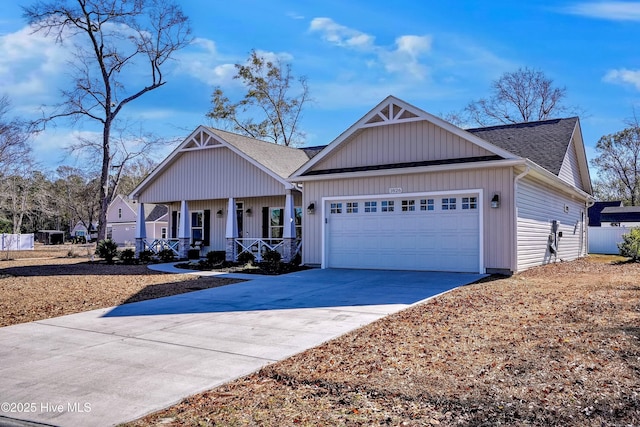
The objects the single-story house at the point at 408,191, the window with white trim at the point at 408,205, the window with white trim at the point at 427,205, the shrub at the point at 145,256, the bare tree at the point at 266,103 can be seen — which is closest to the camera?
the single-story house at the point at 408,191

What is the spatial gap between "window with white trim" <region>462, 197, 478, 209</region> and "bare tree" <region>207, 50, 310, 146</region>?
26.0 meters

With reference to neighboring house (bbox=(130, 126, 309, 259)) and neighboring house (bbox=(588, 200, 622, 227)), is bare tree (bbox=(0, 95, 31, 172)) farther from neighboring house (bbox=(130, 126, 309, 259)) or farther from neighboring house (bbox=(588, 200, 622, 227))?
neighboring house (bbox=(588, 200, 622, 227))

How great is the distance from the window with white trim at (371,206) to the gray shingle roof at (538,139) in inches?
175

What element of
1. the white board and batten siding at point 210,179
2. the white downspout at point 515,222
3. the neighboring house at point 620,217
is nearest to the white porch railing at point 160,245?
the white board and batten siding at point 210,179

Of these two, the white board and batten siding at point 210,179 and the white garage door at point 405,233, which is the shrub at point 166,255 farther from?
the white garage door at point 405,233

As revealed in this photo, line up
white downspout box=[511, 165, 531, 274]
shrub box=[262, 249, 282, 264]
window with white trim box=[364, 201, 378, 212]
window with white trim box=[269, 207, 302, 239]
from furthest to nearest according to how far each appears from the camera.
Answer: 1. window with white trim box=[269, 207, 302, 239]
2. shrub box=[262, 249, 282, 264]
3. window with white trim box=[364, 201, 378, 212]
4. white downspout box=[511, 165, 531, 274]

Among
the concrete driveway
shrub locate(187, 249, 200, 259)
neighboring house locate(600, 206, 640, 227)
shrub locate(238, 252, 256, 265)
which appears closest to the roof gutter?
shrub locate(238, 252, 256, 265)

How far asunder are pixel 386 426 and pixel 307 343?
2.68 metres

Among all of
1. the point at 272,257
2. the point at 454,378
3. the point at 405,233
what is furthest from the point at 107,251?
the point at 454,378

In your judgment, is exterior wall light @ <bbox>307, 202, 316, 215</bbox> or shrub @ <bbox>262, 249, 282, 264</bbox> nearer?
exterior wall light @ <bbox>307, 202, 316, 215</bbox>

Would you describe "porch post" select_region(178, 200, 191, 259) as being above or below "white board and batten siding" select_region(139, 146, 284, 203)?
below

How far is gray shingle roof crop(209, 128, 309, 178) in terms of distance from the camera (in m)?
19.0

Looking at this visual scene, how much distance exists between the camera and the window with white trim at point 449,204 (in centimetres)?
1361

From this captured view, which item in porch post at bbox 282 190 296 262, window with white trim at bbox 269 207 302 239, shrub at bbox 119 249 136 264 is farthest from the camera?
shrub at bbox 119 249 136 264
